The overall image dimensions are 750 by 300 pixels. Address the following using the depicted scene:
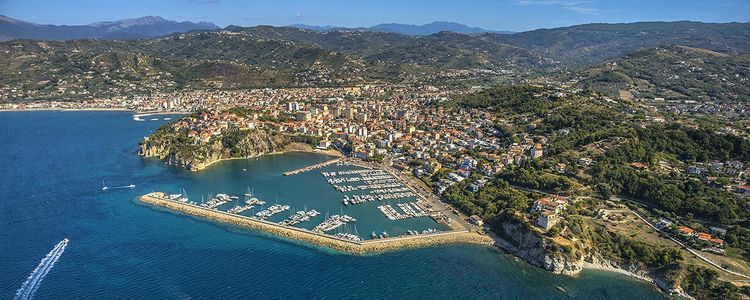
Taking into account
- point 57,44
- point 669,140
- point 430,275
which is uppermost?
point 57,44

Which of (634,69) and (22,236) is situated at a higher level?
(634,69)

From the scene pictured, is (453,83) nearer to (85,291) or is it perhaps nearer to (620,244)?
(620,244)

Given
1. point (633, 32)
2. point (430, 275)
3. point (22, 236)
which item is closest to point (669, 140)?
point (430, 275)

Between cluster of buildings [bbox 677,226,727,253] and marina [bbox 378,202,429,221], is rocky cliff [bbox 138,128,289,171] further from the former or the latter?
cluster of buildings [bbox 677,226,727,253]

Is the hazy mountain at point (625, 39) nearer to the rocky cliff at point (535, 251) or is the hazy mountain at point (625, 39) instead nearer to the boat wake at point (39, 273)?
the rocky cliff at point (535, 251)

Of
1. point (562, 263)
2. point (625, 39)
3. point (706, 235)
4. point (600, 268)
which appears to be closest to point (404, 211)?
point (562, 263)

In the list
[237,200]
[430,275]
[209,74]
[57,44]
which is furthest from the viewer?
[57,44]
